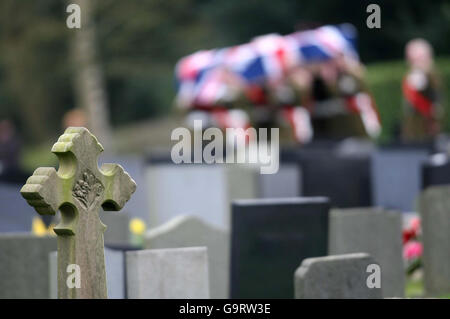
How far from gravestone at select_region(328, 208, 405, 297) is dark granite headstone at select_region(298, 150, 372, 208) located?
2712 millimetres

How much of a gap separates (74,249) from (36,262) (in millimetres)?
1995

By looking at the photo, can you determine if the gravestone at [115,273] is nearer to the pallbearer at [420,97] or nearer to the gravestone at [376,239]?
the gravestone at [376,239]

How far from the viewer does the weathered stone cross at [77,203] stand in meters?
6.25

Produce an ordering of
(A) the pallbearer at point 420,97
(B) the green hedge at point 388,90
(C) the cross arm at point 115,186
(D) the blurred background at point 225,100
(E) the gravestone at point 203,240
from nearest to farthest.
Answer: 1. (C) the cross arm at point 115,186
2. (E) the gravestone at point 203,240
3. (D) the blurred background at point 225,100
4. (A) the pallbearer at point 420,97
5. (B) the green hedge at point 388,90

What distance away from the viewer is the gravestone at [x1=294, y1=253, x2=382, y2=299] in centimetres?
659

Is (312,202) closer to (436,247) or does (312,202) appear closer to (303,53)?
(436,247)

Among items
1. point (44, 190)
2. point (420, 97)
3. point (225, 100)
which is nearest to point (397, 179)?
point (420, 97)

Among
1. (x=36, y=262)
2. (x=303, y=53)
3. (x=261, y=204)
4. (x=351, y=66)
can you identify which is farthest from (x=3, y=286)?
(x=303, y=53)

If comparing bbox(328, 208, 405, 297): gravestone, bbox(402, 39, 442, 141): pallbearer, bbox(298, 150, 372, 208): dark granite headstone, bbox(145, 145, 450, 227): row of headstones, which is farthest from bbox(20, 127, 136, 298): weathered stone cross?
bbox(402, 39, 442, 141): pallbearer

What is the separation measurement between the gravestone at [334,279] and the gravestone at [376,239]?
2.11 meters

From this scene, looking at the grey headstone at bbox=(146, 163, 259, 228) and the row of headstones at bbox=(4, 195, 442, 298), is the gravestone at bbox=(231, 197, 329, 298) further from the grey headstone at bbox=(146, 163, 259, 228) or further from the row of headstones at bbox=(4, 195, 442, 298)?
the grey headstone at bbox=(146, 163, 259, 228)

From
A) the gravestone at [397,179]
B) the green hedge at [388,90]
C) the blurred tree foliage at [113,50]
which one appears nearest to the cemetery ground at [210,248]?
the gravestone at [397,179]

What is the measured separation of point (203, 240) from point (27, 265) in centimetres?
128

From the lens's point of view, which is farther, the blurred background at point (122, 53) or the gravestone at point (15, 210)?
the blurred background at point (122, 53)
